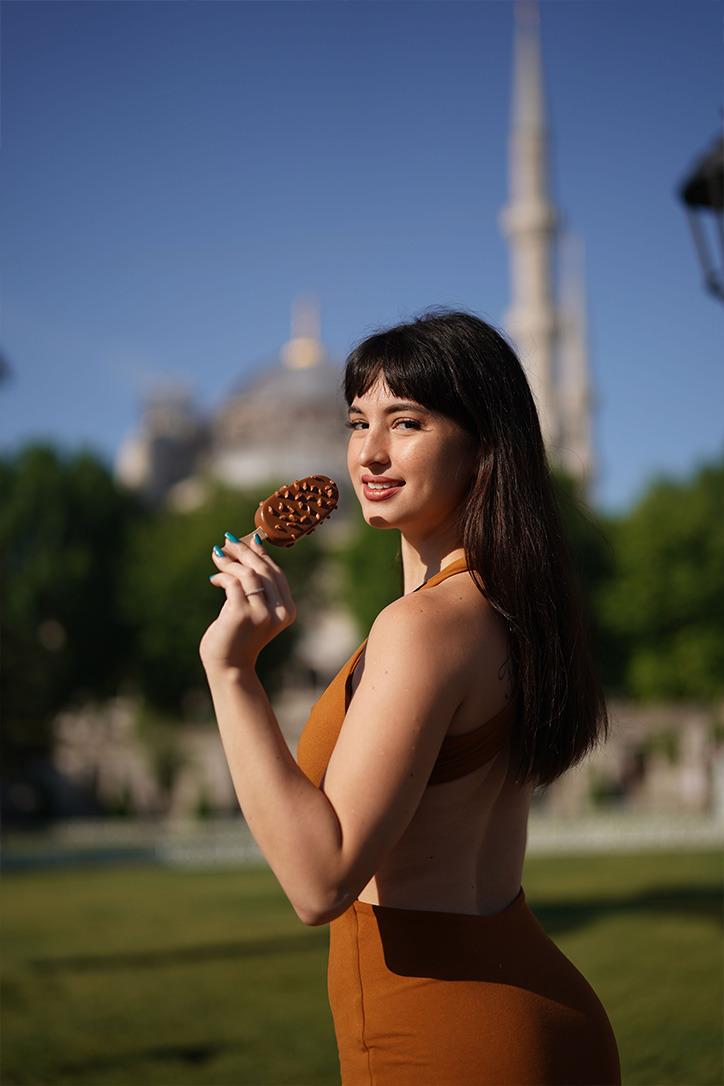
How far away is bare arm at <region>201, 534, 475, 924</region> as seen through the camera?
138 cm


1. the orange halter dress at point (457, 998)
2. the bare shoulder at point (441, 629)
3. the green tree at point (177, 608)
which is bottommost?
the orange halter dress at point (457, 998)

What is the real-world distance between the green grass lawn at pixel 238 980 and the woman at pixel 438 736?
5.00 metres

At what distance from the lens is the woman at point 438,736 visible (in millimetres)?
1414

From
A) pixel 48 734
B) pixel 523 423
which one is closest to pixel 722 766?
pixel 48 734

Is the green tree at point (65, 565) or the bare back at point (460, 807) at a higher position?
the green tree at point (65, 565)

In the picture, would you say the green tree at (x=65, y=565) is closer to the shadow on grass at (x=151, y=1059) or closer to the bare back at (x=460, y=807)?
the shadow on grass at (x=151, y=1059)

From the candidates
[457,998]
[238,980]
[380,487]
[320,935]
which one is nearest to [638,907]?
[320,935]

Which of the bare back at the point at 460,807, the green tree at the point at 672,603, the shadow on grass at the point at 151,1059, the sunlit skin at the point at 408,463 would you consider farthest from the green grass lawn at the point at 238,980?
the green tree at the point at 672,603

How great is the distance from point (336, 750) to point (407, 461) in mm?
473

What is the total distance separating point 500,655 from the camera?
5.19 ft

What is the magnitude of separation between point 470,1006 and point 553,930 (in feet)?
33.8

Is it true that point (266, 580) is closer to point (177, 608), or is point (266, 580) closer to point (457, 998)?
point (457, 998)

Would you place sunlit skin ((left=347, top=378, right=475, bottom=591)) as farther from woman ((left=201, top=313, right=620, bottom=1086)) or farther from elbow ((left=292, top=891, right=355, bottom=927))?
elbow ((left=292, top=891, right=355, bottom=927))

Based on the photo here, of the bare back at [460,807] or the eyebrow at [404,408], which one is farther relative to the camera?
the eyebrow at [404,408]
